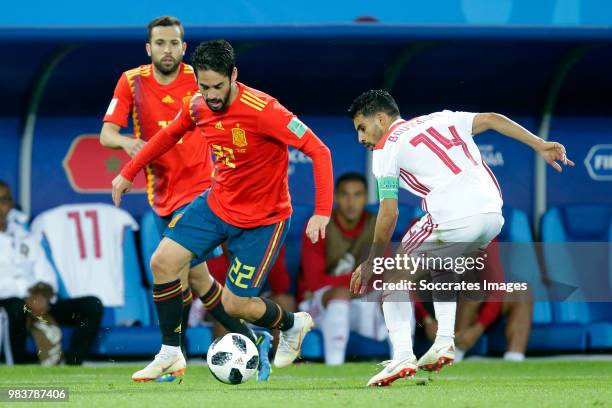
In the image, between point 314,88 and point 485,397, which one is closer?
point 485,397

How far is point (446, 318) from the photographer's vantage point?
23.9 ft

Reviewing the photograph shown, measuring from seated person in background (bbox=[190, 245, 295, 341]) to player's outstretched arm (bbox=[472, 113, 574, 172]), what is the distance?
3009mm

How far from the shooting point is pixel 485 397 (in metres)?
6.49

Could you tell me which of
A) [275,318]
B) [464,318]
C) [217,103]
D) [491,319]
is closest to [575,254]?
[491,319]

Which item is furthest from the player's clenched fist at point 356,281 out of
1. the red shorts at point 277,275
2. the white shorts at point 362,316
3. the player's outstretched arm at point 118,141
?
the red shorts at point 277,275

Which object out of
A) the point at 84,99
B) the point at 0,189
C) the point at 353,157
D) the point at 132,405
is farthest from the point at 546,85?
the point at 132,405

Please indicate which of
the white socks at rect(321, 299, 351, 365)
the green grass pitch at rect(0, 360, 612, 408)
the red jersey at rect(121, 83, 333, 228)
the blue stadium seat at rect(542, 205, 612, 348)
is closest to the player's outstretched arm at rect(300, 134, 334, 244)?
the red jersey at rect(121, 83, 333, 228)

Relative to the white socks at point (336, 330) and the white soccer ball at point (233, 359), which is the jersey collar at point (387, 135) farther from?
the white socks at point (336, 330)

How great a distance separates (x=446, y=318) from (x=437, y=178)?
756mm

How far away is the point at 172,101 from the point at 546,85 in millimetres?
3745

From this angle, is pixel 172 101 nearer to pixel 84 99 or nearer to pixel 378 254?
pixel 378 254

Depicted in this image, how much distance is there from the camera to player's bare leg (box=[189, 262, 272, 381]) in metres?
7.91

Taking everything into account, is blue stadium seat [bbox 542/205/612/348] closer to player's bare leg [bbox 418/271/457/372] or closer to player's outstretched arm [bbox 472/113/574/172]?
player's bare leg [bbox 418/271/457/372]

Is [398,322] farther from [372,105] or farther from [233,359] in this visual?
[372,105]
